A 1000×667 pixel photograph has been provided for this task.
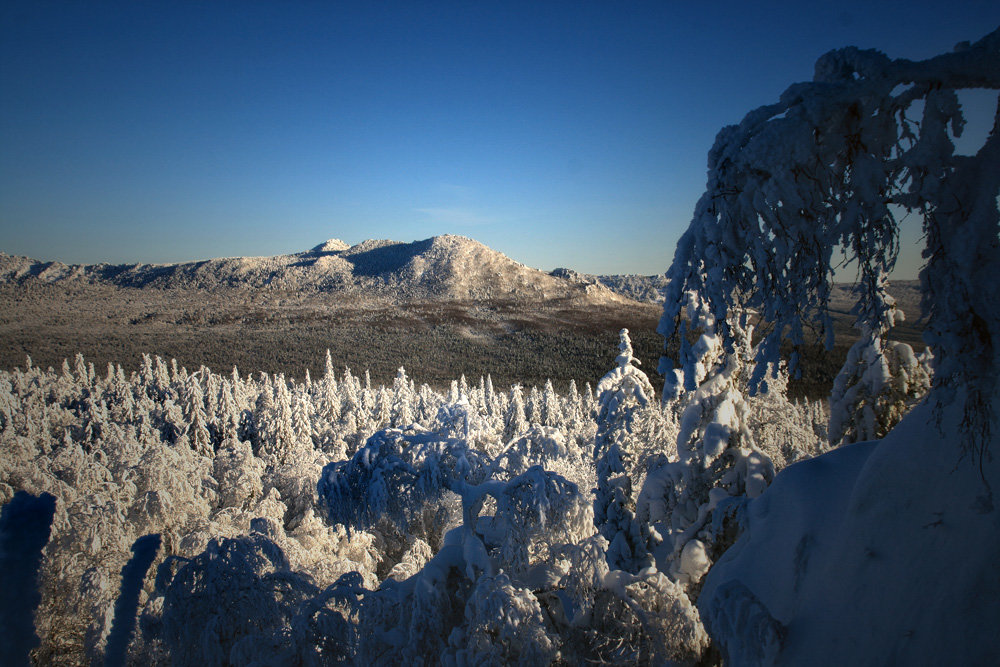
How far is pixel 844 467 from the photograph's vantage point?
12.0 ft

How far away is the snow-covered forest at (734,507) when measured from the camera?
7.89 ft

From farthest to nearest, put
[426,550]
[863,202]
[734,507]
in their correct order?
[426,550] → [734,507] → [863,202]

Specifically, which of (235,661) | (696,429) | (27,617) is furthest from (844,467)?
(235,661)

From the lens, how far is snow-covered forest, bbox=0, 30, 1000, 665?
94.7 inches

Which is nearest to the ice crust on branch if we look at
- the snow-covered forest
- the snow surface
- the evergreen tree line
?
the snow-covered forest

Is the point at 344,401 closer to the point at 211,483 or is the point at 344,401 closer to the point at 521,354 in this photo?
the point at 211,483

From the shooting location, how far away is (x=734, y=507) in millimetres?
6289

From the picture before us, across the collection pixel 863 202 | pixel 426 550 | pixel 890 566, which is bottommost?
pixel 426 550

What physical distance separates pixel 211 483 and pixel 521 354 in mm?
102973

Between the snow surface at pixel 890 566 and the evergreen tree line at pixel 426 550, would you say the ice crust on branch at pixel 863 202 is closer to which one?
the snow surface at pixel 890 566

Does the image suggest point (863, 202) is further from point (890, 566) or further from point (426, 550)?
point (426, 550)

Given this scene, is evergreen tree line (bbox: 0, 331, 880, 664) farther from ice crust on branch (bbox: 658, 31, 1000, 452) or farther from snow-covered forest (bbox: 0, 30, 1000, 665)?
ice crust on branch (bbox: 658, 31, 1000, 452)

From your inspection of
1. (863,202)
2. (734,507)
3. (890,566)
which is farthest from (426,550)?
(863,202)

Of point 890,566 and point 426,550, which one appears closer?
point 890,566
